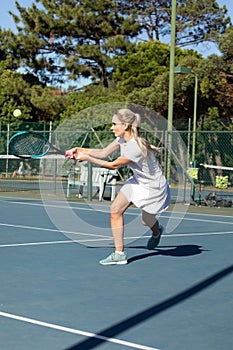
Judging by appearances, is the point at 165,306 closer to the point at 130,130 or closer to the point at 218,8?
the point at 130,130

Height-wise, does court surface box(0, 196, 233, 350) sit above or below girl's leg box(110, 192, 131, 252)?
A: below

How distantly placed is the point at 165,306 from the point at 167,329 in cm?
76

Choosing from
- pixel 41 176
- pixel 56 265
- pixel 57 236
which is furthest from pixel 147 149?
pixel 41 176

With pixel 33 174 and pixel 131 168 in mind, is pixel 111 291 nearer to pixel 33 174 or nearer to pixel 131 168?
pixel 131 168

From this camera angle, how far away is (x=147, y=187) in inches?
299

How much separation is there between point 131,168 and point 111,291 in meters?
A: 1.62

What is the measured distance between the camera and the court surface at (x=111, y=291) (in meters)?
4.79

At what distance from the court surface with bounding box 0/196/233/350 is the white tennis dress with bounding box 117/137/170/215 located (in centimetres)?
68

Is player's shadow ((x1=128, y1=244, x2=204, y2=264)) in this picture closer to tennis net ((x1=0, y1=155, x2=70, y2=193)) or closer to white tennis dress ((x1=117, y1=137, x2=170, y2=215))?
white tennis dress ((x1=117, y1=137, x2=170, y2=215))

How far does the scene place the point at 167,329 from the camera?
505 centimetres

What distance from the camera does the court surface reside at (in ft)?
15.7

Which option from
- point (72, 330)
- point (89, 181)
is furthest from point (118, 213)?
point (89, 181)

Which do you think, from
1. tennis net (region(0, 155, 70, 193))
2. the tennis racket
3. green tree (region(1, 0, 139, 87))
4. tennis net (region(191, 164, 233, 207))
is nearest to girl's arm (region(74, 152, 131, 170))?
the tennis racket

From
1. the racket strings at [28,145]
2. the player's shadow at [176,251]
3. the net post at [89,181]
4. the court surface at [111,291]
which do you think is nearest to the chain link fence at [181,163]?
the net post at [89,181]
